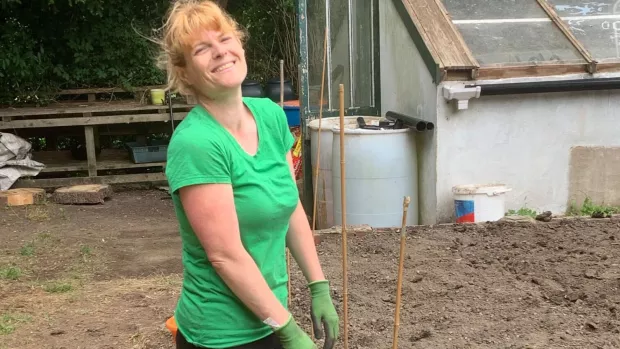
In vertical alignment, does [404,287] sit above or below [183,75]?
below

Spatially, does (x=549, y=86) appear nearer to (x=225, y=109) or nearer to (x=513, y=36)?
(x=513, y=36)

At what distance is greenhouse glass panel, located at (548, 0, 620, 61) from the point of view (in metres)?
6.03

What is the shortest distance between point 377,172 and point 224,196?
4.04 meters

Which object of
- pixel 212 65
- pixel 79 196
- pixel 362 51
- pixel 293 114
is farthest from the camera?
pixel 293 114

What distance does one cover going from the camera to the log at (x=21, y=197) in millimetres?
7555

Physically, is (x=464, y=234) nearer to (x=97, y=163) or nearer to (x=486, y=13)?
(x=486, y=13)

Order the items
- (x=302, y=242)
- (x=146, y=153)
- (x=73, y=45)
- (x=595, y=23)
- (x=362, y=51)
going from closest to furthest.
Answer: (x=302, y=242) → (x=595, y=23) → (x=362, y=51) → (x=146, y=153) → (x=73, y=45)

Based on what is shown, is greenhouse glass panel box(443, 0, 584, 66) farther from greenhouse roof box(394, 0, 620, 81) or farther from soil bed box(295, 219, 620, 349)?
soil bed box(295, 219, 620, 349)

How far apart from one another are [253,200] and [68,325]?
2.76 meters

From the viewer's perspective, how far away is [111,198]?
322 inches

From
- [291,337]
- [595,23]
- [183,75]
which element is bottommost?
[291,337]

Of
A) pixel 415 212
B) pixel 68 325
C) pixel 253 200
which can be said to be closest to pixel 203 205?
pixel 253 200

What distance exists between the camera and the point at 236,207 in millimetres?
1836

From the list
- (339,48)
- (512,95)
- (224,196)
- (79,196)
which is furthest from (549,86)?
(79,196)
